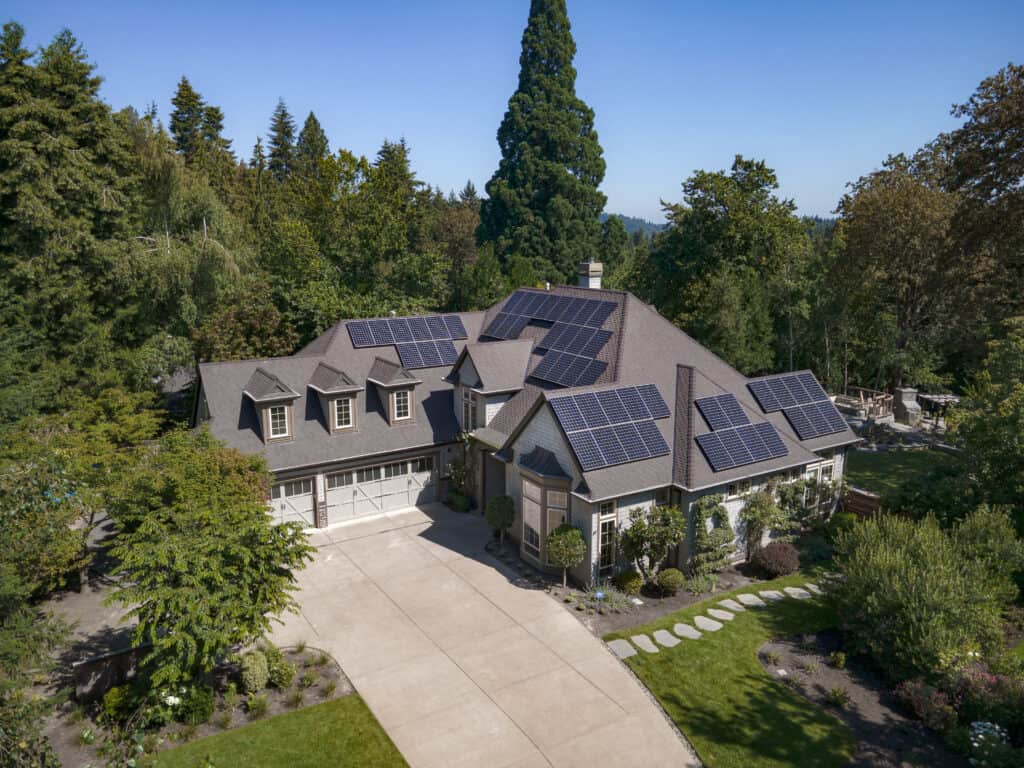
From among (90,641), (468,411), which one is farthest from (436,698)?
(468,411)

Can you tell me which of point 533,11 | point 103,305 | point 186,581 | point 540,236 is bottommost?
point 186,581

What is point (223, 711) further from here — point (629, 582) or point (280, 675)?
point (629, 582)

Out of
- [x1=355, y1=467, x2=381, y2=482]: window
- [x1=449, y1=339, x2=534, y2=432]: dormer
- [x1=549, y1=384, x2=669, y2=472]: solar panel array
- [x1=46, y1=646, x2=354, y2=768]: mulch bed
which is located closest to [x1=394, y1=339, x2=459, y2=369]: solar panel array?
[x1=449, y1=339, x2=534, y2=432]: dormer

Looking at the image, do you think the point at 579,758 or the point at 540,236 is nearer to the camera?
the point at 579,758

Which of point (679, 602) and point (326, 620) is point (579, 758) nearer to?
point (679, 602)

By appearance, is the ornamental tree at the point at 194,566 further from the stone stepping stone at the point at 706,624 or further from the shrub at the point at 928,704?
the shrub at the point at 928,704

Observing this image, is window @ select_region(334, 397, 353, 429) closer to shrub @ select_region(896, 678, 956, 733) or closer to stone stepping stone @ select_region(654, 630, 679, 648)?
stone stepping stone @ select_region(654, 630, 679, 648)

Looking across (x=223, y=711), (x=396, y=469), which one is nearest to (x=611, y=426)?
(x=396, y=469)

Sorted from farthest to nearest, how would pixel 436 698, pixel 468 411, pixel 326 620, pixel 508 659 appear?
pixel 468 411 → pixel 326 620 → pixel 508 659 → pixel 436 698
